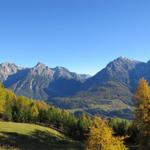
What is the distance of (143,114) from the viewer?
57531 mm

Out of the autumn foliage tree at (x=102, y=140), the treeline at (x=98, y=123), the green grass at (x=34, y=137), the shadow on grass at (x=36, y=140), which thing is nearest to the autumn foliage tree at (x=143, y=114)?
the treeline at (x=98, y=123)

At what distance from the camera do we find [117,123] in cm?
15362

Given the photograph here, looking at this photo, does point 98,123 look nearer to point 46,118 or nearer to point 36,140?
point 36,140

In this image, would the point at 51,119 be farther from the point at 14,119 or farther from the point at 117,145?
the point at 117,145

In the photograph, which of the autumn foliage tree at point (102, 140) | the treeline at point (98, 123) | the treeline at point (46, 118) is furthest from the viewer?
the treeline at point (46, 118)

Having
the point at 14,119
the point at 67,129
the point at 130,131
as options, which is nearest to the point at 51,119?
the point at 67,129

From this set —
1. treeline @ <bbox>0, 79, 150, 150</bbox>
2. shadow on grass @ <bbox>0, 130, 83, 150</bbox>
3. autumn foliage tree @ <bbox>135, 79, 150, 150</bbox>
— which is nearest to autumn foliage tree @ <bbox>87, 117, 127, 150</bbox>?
treeline @ <bbox>0, 79, 150, 150</bbox>

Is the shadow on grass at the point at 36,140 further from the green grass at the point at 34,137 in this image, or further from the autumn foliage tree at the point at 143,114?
the autumn foliage tree at the point at 143,114

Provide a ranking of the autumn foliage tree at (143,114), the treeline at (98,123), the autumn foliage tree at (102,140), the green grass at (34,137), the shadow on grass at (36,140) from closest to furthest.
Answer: the autumn foliage tree at (102,140) → the treeline at (98,123) → the autumn foliage tree at (143,114) → the shadow on grass at (36,140) → the green grass at (34,137)

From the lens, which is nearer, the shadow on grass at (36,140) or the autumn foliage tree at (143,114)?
the autumn foliage tree at (143,114)

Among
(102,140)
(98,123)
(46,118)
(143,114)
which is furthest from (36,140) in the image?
(46,118)

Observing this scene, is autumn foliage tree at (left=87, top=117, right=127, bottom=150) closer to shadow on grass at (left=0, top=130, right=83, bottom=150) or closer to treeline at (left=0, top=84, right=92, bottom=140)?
shadow on grass at (left=0, top=130, right=83, bottom=150)

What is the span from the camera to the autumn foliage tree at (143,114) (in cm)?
5550

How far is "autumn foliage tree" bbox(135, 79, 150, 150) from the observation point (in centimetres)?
5550
